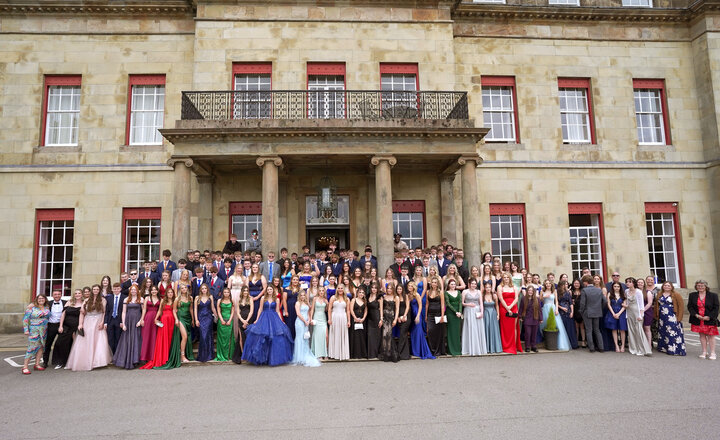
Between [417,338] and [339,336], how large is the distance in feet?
5.47

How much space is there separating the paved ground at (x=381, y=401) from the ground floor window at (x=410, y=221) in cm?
646

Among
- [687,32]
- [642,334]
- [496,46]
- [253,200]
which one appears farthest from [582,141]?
[253,200]

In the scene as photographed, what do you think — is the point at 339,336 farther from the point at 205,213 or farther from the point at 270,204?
the point at 205,213

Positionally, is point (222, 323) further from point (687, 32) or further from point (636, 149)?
point (687, 32)

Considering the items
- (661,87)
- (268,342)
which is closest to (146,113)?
(268,342)

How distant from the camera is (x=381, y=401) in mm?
5773

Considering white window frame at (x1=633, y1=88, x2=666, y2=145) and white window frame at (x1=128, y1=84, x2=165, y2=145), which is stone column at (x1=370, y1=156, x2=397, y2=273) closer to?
white window frame at (x1=128, y1=84, x2=165, y2=145)

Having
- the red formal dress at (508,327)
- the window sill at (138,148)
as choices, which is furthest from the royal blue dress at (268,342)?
the window sill at (138,148)

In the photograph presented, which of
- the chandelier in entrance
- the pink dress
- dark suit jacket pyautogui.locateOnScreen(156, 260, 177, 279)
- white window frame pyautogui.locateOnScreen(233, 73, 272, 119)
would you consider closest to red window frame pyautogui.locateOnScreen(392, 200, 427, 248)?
the chandelier in entrance

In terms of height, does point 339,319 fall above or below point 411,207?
below

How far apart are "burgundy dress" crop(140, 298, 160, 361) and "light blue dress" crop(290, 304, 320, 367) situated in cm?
288

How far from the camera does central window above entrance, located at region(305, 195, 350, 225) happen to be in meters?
14.0

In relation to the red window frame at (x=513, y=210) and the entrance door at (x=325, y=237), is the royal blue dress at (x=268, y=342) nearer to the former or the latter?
the entrance door at (x=325, y=237)

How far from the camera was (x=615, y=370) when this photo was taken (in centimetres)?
738
